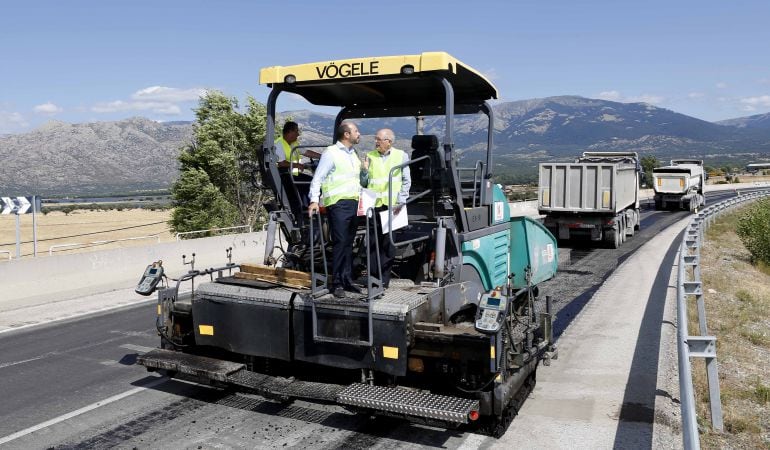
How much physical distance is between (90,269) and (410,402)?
11172mm

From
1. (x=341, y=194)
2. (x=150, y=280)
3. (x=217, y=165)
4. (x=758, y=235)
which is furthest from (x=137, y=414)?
(x=217, y=165)

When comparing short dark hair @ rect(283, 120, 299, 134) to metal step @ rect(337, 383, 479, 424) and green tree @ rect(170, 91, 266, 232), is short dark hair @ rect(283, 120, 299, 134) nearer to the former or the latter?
metal step @ rect(337, 383, 479, 424)

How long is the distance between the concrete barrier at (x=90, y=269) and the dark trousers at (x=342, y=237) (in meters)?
8.58

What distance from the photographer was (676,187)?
37.6m

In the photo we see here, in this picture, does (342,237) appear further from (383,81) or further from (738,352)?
(738,352)

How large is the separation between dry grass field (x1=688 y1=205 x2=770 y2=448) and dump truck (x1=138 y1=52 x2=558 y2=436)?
1.84 meters

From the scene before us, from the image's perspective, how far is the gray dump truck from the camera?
69.7 ft

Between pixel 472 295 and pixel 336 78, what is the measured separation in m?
2.62

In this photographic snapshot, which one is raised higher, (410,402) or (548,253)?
(548,253)

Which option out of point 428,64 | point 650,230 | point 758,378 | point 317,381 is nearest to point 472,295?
point 317,381

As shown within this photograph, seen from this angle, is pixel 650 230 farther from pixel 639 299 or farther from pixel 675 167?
pixel 639 299

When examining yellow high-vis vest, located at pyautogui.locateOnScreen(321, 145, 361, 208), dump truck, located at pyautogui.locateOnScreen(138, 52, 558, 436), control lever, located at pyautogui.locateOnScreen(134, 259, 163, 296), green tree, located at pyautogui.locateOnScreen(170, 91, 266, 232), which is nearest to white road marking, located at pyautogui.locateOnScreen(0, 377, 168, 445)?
dump truck, located at pyautogui.locateOnScreen(138, 52, 558, 436)

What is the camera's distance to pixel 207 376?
6172 mm

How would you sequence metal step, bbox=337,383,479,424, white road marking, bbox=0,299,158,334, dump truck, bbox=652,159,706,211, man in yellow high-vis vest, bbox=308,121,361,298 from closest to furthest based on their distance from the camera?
metal step, bbox=337,383,479,424 → man in yellow high-vis vest, bbox=308,121,361,298 → white road marking, bbox=0,299,158,334 → dump truck, bbox=652,159,706,211
